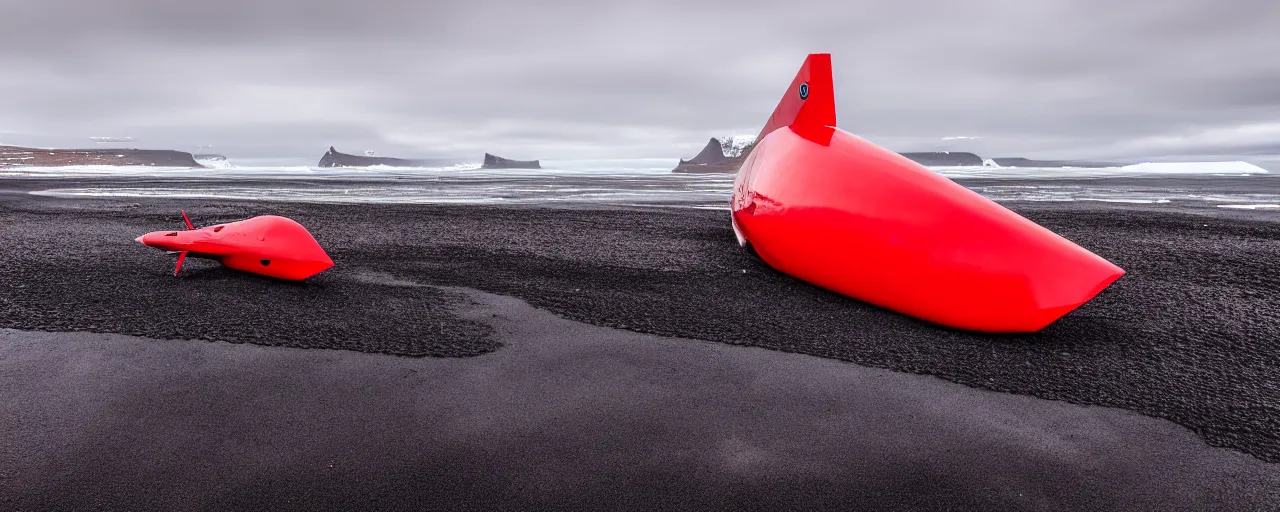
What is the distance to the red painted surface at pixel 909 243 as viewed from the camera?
4160mm

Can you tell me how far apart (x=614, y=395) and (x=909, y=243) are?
9.10 ft

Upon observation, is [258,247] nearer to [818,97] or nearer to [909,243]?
[909,243]

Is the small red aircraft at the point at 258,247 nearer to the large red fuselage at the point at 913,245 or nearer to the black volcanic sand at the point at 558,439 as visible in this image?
the black volcanic sand at the point at 558,439

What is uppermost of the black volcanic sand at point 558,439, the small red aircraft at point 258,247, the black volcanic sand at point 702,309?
the small red aircraft at point 258,247

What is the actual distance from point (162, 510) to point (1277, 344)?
20.9 feet

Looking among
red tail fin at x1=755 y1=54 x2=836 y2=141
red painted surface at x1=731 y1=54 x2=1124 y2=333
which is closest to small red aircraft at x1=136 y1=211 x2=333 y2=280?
red painted surface at x1=731 y1=54 x2=1124 y2=333

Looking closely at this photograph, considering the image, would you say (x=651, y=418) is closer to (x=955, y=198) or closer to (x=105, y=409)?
(x=105, y=409)

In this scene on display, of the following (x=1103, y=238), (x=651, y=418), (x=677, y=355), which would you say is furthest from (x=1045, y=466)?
(x=1103, y=238)

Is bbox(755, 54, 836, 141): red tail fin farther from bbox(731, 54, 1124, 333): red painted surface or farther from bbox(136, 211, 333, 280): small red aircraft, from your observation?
bbox(136, 211, 333, 280): small red aircraft

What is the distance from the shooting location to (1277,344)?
4.11 metres

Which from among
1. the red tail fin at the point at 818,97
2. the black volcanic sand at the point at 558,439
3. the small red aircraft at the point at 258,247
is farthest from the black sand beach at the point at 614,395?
the red tail fin at the point at 818,97

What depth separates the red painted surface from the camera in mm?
4160

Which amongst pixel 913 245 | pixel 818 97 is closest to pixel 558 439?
pixel 913 245

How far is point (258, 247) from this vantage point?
5.49 m
